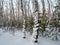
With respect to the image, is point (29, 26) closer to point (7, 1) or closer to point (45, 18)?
point (45, 18)

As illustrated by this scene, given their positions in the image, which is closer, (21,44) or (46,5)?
(21,44)

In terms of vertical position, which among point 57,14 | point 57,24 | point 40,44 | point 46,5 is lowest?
point 40,44

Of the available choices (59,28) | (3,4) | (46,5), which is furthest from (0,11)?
(59,28)

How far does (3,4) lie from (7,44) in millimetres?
14123

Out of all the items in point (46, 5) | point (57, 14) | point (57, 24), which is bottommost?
point (57, 24)

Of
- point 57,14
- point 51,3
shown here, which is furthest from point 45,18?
point 51,3

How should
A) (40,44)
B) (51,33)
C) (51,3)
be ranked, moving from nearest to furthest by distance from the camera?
(40,44), (51,33), (51,3)

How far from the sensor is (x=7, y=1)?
63.1 feet

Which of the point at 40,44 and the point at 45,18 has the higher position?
the point at 45,18

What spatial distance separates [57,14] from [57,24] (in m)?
0.60

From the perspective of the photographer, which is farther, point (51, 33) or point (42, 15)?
point (42, 15)

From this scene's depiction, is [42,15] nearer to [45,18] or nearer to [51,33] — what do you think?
[45,18]

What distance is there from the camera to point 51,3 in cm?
1166

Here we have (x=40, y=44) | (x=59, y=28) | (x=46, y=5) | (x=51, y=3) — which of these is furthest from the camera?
(x=46, y=5)
